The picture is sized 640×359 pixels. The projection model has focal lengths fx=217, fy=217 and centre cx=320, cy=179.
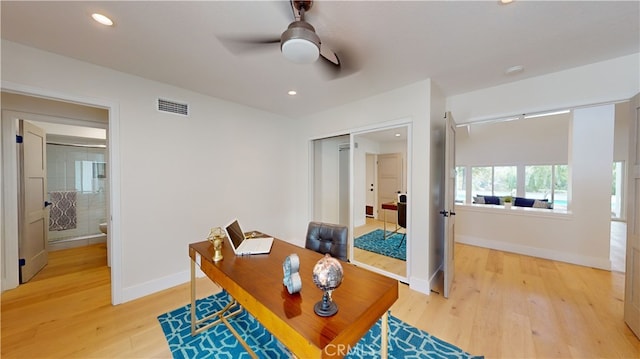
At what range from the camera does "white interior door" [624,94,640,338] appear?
183cm

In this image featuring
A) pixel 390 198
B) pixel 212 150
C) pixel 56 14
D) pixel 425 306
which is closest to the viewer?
pixel 56 14

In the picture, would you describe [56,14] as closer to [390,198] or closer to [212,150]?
[212,150]

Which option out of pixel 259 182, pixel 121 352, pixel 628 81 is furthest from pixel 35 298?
pixel 628 81

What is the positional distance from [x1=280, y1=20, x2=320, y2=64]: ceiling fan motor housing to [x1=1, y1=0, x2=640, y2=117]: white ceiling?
1.05ft

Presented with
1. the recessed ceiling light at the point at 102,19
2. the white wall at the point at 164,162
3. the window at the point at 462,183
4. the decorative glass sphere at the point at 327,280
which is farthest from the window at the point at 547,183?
the recessed ceiling light at the point at 102,19

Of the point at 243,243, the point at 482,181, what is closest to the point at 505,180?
the point at 482,181

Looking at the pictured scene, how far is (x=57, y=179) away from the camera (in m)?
4.15

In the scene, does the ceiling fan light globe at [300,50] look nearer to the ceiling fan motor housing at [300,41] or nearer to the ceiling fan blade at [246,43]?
the ceiling fan motor housing at [300,41]

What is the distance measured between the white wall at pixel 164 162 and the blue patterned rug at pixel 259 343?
82 centimetres

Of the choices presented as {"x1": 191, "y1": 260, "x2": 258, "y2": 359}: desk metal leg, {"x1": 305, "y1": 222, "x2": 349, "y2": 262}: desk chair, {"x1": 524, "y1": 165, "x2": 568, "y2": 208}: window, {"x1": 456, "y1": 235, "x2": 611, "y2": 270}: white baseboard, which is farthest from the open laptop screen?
{"x1": 524, "y1": 165, "x2": 568, "y2": 208}: window

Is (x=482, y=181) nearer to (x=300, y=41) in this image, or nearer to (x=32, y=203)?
(x=300, y=41)

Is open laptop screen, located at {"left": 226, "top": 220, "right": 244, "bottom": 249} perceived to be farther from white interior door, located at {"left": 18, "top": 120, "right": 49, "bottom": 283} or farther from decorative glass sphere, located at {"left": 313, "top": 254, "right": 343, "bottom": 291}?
white interior door, located at {"left": 18, "top": 120, "right": 49, "bottom": 283}

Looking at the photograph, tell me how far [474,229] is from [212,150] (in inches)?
195

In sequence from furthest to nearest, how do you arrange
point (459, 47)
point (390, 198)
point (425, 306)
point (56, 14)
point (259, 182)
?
point (390, 198) < point (259, 182) < point (425, 306) < point (459, 47) < point (56, 14)
